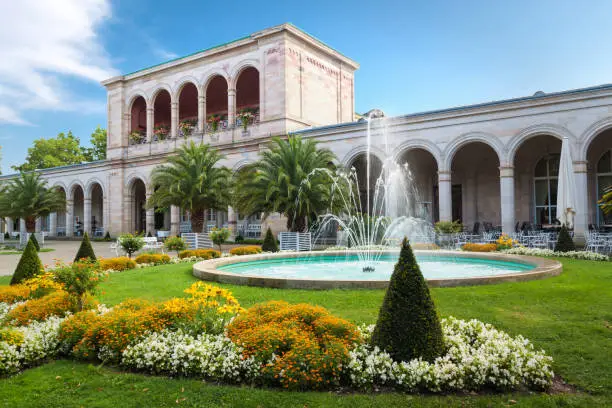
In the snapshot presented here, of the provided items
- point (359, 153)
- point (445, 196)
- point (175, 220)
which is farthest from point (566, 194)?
point (175, 220)

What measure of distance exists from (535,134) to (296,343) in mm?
18563

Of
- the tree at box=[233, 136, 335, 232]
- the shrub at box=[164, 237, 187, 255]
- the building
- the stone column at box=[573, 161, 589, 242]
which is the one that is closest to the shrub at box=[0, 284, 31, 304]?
the tree at box=[233, 136, 335, 232]

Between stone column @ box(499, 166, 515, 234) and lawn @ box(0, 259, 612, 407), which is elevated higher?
stone column @ box(499, 166, 515, 234)

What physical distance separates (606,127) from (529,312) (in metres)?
15.0

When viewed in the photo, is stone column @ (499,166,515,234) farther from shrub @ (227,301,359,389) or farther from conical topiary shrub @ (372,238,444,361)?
conical topiary shrub @ (372,238,444,361)

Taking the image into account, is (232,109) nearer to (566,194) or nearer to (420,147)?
(420,147)

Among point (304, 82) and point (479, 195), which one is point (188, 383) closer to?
point (479, 195)

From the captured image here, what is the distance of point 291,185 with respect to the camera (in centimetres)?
1944

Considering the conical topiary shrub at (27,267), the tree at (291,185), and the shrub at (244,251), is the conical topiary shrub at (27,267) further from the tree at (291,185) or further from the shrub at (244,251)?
the tree at (291,185)

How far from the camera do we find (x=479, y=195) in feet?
82.0

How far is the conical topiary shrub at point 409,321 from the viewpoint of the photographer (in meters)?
4.63

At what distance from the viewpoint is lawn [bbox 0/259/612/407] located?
416 centimetres

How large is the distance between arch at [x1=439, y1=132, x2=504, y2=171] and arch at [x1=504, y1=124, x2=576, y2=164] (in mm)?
330

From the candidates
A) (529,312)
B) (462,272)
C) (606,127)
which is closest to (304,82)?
(606,127)
